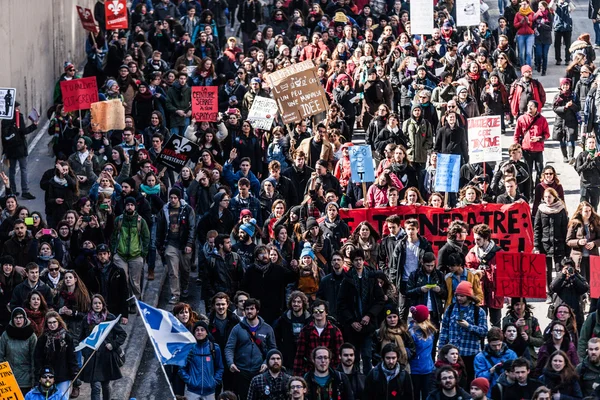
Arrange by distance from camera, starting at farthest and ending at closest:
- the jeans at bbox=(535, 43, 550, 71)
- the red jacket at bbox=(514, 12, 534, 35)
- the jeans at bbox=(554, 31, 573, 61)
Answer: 1. the jeans at bbox=(554, 31, 573, 61)
2. the jeans at bbox=(535, 43, 550, 71)
3. the red jacket at bbox=(514, 12, 534, 35)

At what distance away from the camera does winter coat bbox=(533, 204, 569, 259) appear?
2011cm

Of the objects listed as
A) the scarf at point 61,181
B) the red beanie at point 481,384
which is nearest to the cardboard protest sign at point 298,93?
the scarf at point 61,181

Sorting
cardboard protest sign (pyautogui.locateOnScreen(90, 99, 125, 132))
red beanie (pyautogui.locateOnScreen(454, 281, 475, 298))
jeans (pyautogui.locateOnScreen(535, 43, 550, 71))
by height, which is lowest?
red beanie (pyautogui.locateOnScreen(454, 281, 475, 298))

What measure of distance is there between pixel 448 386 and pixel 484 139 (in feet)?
23.1

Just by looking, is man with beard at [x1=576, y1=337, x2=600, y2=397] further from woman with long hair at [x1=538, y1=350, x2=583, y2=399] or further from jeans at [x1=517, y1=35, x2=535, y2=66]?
jeans at [x1=517, y1=35, x2=535, y2=66]

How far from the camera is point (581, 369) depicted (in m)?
16.2

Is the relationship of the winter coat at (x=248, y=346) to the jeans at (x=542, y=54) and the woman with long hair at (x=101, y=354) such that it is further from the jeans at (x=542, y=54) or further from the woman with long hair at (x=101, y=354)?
the jeans at (x=542, y=54)

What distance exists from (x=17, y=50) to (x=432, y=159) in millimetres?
8189

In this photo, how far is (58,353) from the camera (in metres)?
17.2

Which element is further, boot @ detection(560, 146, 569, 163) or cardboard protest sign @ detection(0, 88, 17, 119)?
boot @ detection(560, 146, 569, 163)

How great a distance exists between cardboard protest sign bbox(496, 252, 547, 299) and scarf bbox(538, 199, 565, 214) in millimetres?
2336

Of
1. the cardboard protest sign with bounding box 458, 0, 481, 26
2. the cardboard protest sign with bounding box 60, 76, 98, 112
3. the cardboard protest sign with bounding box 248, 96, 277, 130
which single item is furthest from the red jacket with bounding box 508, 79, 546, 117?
the cardboard protest sign with bounding box 60, 76, 98, 112

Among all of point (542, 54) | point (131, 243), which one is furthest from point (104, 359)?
point (542, 54)

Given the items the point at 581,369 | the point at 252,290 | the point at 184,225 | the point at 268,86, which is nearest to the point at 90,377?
the point at 252,290
